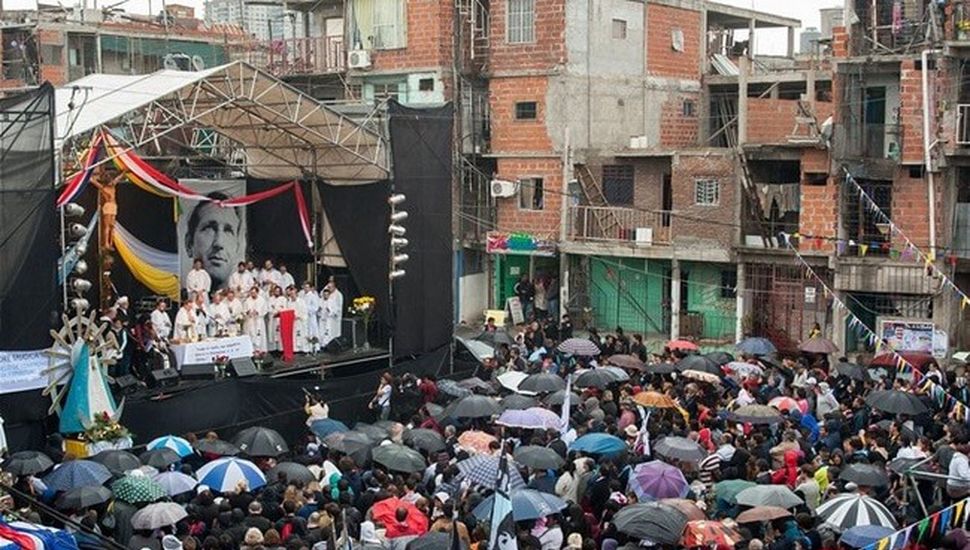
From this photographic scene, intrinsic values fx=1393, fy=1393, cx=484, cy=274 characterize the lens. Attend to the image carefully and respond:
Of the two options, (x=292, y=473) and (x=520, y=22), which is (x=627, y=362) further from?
(x=520, y=22)

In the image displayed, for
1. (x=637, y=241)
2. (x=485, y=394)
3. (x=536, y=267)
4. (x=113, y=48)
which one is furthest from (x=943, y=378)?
(x=113, y=48)

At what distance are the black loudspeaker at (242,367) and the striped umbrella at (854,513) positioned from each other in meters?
12.3

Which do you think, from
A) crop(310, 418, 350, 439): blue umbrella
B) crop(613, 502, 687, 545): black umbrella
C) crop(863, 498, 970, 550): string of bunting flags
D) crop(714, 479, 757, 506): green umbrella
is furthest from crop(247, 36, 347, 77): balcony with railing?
crop(863, 498, 970, 550): string of bunting flags

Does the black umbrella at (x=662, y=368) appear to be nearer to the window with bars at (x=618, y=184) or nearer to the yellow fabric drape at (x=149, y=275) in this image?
the yellow fabric drape at (x=149, y=275)

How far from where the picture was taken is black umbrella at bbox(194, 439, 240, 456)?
16391 millimetres

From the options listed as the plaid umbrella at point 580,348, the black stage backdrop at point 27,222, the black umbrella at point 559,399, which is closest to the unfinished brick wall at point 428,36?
the plaid umbrella at point 580,348

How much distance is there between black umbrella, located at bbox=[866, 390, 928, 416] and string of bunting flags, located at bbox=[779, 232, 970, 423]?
57 cm

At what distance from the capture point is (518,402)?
1872cm

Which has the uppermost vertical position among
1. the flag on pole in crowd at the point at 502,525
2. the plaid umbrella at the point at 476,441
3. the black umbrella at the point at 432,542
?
the flag on pole in crowd at the point at 502,525

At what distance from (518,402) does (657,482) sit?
14.8 feet

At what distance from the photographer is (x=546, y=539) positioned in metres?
13.4

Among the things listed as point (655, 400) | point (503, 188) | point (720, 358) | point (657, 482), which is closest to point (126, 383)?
point (655, 400)

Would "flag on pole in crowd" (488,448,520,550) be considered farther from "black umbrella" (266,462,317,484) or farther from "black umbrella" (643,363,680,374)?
"black umbrella" (643,363,680,374)

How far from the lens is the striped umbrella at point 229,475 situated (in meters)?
14.7
